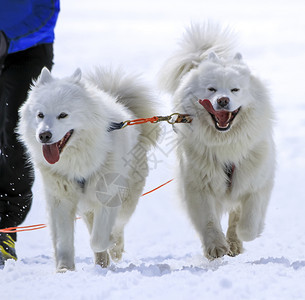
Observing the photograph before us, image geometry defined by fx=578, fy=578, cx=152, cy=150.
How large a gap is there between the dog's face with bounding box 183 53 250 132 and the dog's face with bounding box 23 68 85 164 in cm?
78

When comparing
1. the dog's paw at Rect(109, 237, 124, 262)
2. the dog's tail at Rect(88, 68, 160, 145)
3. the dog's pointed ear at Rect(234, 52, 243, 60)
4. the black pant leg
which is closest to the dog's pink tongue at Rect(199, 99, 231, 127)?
the dog's pointed ear at Rect(234, 52, 243, 60)

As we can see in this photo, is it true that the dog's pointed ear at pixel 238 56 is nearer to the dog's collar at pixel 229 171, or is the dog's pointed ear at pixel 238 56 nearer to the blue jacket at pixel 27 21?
the dog's collar at pixel 229 171

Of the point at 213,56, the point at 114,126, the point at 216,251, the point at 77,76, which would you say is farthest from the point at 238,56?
the point at 216,251

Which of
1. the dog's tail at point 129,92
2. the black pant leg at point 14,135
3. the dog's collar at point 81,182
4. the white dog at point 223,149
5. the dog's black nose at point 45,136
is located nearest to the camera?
the dog's black nose at point 45,136

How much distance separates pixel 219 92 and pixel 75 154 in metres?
0.98

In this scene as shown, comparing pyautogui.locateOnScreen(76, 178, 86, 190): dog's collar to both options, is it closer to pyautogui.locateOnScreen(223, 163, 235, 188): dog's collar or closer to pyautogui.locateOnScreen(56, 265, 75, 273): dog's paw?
pyautogui.locateOnScreen(56, 265, 75, 273): dog's paw

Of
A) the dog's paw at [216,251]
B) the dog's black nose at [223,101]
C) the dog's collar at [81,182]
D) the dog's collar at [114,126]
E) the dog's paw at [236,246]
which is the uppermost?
the dog's black nose at [223,101]

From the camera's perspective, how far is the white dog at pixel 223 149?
3688 mm

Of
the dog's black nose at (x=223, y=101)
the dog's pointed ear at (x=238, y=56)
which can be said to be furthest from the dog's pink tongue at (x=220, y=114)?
the dog's pointed ear at (x=238, y=56)

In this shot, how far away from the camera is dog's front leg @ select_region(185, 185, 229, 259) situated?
3.70m

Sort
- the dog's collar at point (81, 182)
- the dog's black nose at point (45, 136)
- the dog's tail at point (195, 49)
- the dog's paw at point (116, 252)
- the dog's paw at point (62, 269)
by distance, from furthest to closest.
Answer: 1. the dog's paw at point (116, 252)
2. the dog's tail at point (195, 49)
3. the dog's collar at point (81, 182)
4. the dog's paw at point (62, 269)
5. the dog's black nose at point (45, 136)

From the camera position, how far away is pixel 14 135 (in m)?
4.12

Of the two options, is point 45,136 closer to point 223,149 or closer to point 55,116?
point 55,116

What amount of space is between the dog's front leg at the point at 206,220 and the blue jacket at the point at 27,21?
4.95 feet
